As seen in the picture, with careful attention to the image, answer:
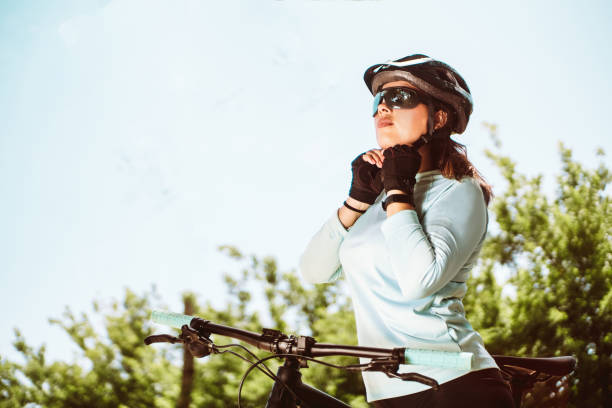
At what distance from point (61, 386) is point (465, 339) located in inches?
188

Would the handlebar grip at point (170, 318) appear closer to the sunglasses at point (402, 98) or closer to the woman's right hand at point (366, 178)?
the woman's right hand at point (366, 178)

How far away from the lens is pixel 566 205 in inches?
234

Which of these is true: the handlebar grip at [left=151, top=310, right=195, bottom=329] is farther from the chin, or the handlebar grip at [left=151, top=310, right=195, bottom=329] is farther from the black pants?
the chin

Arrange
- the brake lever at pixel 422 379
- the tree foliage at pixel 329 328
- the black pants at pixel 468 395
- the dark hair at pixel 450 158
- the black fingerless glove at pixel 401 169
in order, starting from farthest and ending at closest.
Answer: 1. the tree foliage at pixel 329 328
2. the dark hair at pixel 450 158
3. the black fingerless glove at pixel 401 169
4. the black pants at pixel 468 395
5. the brake lever at pixel 422 379

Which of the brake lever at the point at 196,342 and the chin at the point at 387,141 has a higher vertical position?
the chin at the point at 387,141

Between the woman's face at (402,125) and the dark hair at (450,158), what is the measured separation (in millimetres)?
65

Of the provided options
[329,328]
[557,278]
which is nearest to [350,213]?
[329,328]

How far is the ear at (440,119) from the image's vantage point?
4.60 feet

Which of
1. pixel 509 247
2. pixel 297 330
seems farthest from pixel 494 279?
pixel 297 330

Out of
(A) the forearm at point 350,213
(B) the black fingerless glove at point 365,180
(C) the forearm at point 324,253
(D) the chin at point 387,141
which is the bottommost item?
(C) the forearm at point 324,253

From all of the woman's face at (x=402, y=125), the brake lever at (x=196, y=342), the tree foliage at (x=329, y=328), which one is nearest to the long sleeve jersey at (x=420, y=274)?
the woman's face at (x=402, y=125)

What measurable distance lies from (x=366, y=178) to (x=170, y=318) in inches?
24.9

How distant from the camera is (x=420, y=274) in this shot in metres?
1.06

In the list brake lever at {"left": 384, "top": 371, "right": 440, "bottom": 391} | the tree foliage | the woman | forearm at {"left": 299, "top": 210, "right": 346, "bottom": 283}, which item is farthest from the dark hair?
the tree foliage
